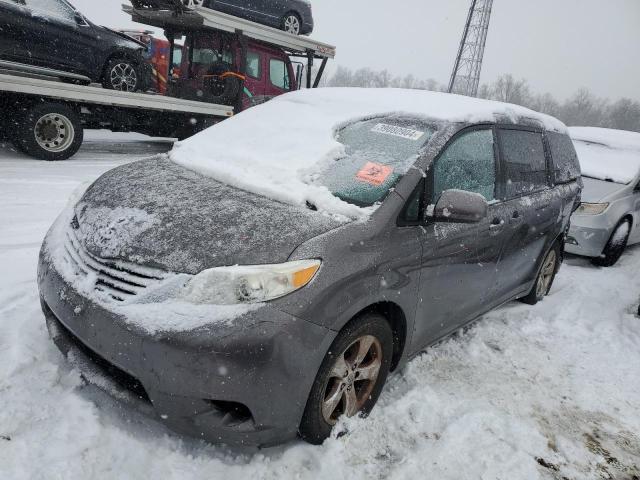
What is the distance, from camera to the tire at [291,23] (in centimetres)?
1055

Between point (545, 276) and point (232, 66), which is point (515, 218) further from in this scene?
point (232, 66)

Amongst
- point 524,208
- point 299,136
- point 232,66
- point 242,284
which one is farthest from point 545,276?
point 232,66

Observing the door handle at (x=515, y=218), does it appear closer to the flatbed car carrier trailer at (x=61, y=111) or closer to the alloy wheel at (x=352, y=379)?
the alloy wheel at (x=352, y=379)

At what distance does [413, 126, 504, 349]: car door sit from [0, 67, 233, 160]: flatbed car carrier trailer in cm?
638

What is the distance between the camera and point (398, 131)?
2.69m

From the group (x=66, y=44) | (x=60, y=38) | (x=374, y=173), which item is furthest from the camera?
(x=66, y=44)

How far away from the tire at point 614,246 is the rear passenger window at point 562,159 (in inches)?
78.1

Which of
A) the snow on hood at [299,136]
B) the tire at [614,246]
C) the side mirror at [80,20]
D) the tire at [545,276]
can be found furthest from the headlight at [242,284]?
the side mirror at [80,20]

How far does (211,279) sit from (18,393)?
4.00 ft

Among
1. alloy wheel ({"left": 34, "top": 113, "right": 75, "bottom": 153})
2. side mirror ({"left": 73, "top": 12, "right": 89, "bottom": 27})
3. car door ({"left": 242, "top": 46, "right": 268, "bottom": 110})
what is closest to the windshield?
alloy wheel ({"left": 34, "top": 113, "right": 75, "bottom": 153})

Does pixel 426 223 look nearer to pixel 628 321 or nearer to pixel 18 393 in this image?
pixel 18 393

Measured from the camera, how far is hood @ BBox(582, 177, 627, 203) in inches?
230

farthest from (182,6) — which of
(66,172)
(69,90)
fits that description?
(66,172)

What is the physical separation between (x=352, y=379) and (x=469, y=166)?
1492mm
